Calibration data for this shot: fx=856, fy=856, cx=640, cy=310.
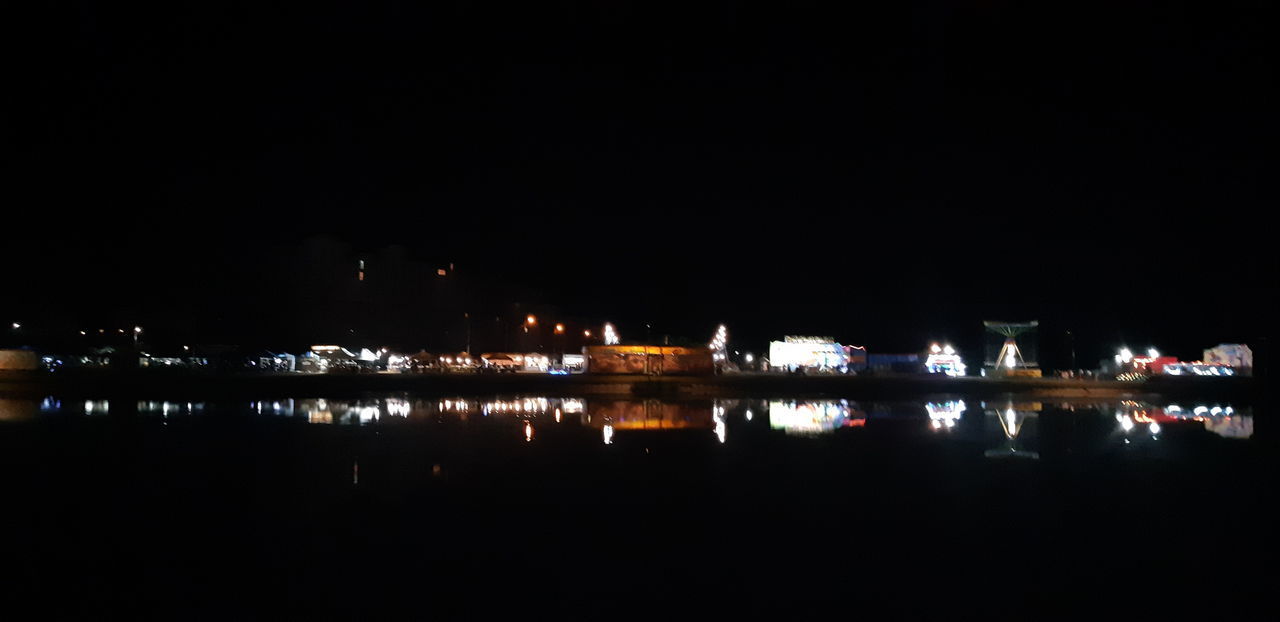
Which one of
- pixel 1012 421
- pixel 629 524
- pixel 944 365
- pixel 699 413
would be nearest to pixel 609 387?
pixel 699 413

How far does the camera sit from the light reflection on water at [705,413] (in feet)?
52.3

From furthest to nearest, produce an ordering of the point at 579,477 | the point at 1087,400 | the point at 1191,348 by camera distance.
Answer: the point at 1191,348 < the point at 1087,400 < the point at 579,477

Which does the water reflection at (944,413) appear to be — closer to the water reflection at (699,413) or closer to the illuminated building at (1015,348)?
the water reflection at (699,413)

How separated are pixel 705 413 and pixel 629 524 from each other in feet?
42.3

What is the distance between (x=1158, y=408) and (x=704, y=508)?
67.3 feet

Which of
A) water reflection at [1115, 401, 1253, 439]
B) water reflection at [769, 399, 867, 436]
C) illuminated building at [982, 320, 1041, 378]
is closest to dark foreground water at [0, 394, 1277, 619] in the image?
water reflection at [769, 399, 867, 436]

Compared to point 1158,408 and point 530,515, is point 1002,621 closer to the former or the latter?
point 530,515

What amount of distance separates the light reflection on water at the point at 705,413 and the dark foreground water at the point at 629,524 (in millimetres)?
1874

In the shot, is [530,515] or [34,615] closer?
[34,615]

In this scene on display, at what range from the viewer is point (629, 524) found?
22.9 ft

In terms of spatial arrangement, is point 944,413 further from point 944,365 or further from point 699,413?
point 944,365

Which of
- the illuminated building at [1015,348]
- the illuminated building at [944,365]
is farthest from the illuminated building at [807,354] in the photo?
the illuminated building at [1015,348]

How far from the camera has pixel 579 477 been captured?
957 centimetres

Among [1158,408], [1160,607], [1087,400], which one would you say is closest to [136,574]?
[1160,607]
